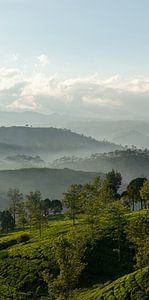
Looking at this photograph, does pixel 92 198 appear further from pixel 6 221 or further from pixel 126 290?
pixel 126 290

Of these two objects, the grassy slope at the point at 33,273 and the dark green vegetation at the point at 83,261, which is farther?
the grassy slope at the point at 33,273

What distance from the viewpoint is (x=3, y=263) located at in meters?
108

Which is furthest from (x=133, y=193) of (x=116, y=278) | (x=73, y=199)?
(x=116, y=278)

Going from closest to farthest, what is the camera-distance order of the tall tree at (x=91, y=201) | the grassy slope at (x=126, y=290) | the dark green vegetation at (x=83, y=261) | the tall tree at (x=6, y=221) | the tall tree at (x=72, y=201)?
the dark green vegetation at (x=83, y=261) → the grassy slope at (x=126, y=290) → the tall tree at (x=91, y=201) → the tall tree at (x=72, y=201) → the tall tree at (x=6, y=221)

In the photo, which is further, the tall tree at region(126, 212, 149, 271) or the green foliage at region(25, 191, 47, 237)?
the green foliage at region(25, 191, 47, 237)

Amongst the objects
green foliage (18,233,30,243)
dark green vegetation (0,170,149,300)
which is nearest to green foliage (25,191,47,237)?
dark green vegetation (0,170,149,300)

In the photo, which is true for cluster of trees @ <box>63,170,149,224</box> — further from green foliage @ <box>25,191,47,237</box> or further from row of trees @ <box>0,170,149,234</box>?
green foliage @ <box>25,191,47,237</box>

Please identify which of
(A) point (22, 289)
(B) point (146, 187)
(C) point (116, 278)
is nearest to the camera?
(C) point (116, 278)

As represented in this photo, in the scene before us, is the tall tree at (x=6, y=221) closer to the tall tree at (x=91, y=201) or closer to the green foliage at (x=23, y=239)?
the tall tree at (x=91, y=201)

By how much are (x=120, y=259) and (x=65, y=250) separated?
33174 millimetres

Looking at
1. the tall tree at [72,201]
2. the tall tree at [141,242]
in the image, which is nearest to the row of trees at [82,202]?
the tall tree at [72,201]

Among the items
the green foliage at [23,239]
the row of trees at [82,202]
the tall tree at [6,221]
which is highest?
the row of trees at [82,202]

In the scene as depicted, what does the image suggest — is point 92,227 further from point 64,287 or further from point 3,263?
point 64,287

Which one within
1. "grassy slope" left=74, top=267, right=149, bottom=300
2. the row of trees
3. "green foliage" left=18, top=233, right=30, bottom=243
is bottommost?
"grassy slope" left=74, top=267, right=149, bottom=300
